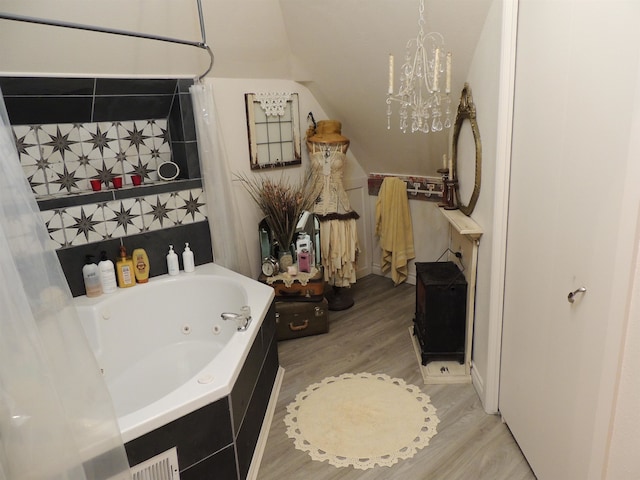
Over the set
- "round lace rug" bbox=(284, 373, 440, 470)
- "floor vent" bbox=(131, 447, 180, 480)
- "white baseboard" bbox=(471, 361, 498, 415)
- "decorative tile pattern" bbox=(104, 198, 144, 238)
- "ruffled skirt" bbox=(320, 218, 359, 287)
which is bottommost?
"round lace rug" bbox=(284, 373, 440, 470)

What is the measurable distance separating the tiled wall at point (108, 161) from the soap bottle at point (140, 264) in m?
0.07

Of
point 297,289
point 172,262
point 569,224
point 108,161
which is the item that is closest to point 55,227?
point 108,161

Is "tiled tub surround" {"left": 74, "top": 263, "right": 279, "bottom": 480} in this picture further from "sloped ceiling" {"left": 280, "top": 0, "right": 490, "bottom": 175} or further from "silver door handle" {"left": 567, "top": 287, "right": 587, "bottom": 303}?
"sloped ceiling" {"left": 280, "top": 0, "right": 490, "bottom": 175}

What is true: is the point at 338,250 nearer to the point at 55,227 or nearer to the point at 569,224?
the point at 55,227

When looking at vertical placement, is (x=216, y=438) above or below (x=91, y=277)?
below

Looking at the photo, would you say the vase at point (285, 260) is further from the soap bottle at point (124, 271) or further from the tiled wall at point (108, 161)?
the soap bottle at point (124, 271)

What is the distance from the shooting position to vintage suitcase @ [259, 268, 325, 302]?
3096mm

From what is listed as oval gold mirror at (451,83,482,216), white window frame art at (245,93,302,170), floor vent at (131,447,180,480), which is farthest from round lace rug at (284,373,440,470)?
white window frame art at (245,93,302,170)

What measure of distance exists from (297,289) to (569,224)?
6.36ft

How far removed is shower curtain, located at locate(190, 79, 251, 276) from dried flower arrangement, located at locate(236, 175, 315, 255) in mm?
211

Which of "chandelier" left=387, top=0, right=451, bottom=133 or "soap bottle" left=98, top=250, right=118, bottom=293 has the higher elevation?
"chandelier" left=387, top=0, right=451, bottom=133

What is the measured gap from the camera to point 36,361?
1104mm

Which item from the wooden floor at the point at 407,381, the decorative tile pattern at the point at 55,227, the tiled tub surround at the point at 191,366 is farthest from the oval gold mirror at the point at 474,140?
the decorative tile pattern at the point at 55,227

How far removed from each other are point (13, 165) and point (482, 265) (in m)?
2.08
